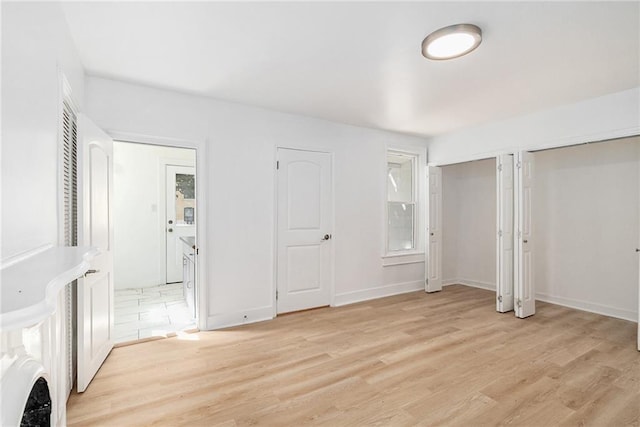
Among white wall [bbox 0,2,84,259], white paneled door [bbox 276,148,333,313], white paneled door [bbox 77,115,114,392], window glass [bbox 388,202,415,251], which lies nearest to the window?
window glass [bbox 388,202,415,251]

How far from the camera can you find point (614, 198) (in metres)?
3.80

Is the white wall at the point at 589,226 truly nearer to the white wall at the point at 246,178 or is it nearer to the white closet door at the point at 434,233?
the white closet door at the point at 434,233

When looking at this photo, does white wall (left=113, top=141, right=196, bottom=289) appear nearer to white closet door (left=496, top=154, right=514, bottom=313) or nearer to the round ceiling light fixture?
the round ceiling light fixture

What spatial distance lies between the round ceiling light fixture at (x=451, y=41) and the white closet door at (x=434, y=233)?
2.76m

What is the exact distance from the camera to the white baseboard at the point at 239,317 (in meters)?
3.36

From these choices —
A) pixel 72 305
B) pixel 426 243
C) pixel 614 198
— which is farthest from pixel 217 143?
pixel 614 198

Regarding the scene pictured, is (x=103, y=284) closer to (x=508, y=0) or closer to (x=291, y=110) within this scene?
(x=291, y=110)

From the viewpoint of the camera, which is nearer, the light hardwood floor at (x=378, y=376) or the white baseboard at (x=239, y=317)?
the light hardwood floor at (x=378, y=376)

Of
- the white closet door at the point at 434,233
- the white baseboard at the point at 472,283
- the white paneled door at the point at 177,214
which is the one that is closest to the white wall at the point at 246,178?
the white closet door at the point at 434,233

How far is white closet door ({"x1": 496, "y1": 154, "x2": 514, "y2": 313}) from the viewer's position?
13.0 feet

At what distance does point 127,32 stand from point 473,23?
2.32 meters

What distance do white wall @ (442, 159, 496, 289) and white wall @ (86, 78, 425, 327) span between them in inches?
71.3

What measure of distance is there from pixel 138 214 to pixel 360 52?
4.58m

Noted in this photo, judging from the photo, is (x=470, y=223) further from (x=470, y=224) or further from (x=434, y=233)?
(x=434, y=233)
